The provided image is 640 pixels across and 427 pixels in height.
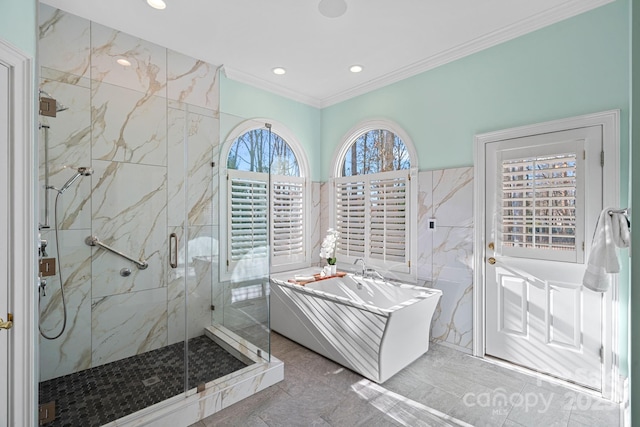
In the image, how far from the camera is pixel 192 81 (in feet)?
10.3

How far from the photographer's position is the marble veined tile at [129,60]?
2.58m

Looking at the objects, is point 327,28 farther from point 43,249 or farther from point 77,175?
point 43,249

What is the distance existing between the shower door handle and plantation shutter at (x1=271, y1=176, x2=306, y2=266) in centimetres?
131

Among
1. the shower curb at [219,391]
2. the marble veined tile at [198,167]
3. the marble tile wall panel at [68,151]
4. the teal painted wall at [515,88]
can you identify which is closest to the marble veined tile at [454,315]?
the teal painted wall at [515,88]

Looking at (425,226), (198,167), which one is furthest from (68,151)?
(425,226)

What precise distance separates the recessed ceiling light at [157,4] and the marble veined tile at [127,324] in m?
2.29

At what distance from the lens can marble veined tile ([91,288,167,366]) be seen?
97.1 inches

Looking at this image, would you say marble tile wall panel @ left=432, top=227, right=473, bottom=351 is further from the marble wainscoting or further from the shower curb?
the shower curb

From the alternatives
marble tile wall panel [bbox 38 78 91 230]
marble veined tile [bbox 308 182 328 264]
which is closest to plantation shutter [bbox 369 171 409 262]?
marble veined tile [bbox 308 182 328 264]

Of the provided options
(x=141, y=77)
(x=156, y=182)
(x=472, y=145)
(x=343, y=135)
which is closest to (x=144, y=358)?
(x=156, y=182)
